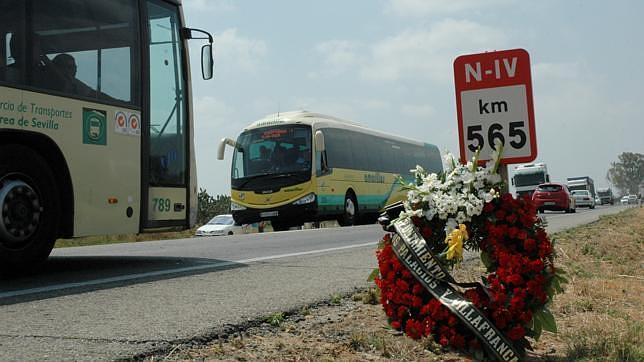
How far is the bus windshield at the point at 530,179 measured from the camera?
4719cm

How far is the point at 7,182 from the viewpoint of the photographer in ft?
22.8

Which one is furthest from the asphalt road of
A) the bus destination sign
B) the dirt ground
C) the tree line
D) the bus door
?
the tree line

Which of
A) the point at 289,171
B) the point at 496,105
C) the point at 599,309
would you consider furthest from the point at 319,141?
the point at 496,105

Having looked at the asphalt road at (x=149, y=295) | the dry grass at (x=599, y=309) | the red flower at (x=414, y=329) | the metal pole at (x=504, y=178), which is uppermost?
the metal pole at (x=504, y=178)

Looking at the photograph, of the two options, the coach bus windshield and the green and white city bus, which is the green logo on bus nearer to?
the green and white city bus

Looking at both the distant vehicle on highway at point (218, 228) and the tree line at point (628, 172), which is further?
the tree line at point (628, 172)

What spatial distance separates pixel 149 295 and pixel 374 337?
234 centimetres

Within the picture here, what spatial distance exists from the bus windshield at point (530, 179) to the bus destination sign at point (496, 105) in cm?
4337

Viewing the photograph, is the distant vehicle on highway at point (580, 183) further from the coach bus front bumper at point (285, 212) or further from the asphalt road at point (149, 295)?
the asphalt road at point (149, 295)

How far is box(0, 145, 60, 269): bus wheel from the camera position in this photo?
6.89 meters

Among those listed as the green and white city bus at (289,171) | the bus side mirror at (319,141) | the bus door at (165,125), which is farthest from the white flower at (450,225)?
the bus side mirror at (319,141)

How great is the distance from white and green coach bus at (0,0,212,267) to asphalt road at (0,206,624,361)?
0.58 meters

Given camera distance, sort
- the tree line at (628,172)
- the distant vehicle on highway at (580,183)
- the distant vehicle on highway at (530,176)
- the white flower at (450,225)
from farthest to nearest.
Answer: the tree line at (628,172) < the distant vehicle on highway at (580,183) < the distant vehicle on highway at (530,176) < the white flower at (450,225)

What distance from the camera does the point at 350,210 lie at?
85.7 feet
